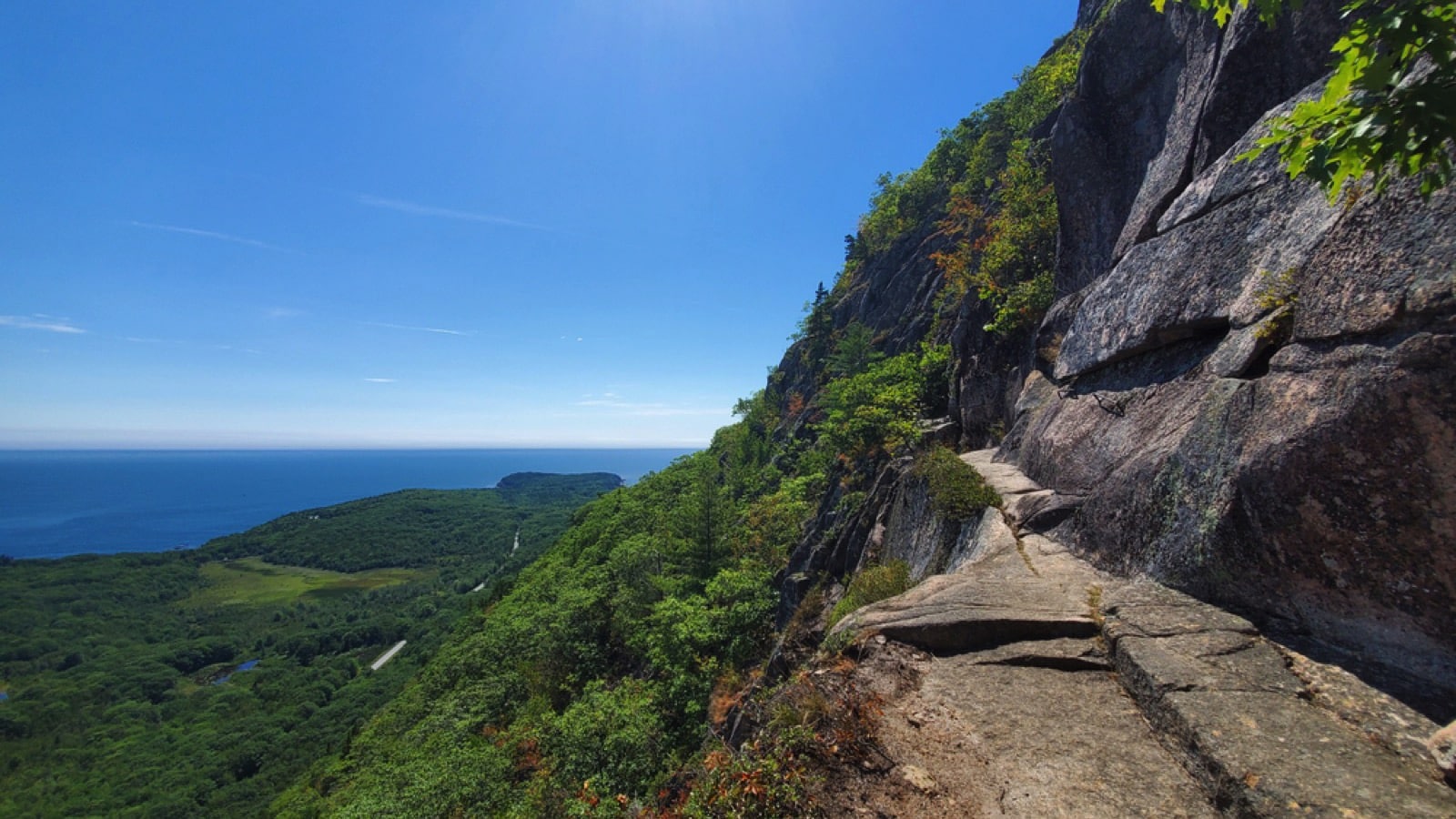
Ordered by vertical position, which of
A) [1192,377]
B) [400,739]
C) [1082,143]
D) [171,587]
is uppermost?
[1082,143]

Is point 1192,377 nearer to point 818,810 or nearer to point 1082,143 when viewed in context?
point 818,810

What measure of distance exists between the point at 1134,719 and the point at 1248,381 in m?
4.41

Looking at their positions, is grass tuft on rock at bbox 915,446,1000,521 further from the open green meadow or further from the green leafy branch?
the open green meadow

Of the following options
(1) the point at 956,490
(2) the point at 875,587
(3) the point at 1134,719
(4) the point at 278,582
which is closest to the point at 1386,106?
(3) the point at 1134,719

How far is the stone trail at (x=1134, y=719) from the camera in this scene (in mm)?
3850

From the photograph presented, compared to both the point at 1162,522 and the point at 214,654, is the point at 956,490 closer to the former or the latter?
the point at 1162,522

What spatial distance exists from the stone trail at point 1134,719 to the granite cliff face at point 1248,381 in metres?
0.56

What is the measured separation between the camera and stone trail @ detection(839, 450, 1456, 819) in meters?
3.85

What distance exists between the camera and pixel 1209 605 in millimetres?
6074

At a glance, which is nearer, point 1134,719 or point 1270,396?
point 1134,719

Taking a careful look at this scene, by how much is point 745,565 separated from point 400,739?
26.7m

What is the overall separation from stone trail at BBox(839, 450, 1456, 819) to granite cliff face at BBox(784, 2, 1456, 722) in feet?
1.85

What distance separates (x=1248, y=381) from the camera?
6.42 m

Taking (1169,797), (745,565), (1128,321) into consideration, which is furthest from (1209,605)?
(745,565)
